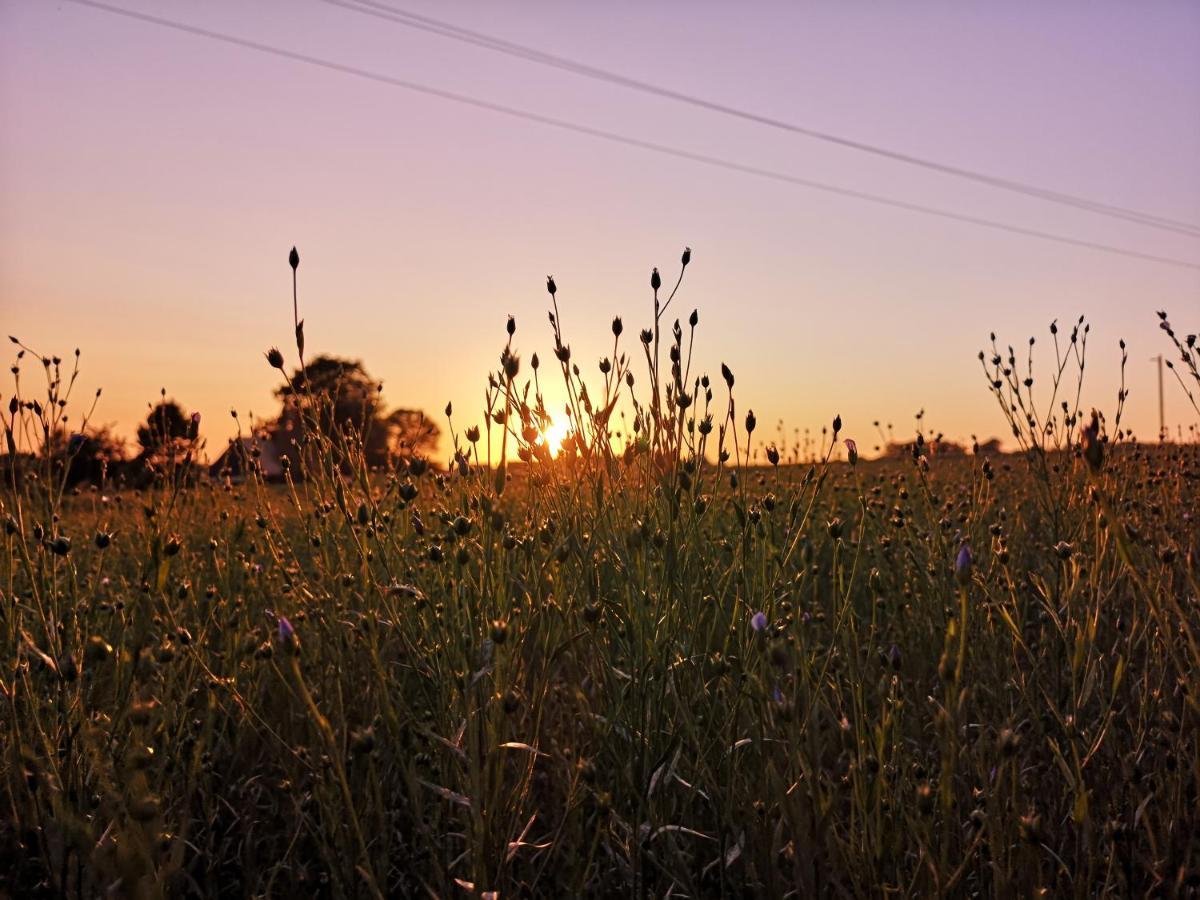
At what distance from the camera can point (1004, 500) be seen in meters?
5.85

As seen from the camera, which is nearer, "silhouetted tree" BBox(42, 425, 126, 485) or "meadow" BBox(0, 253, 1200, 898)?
"meadow" BBox(0, 253, 1200, 898)

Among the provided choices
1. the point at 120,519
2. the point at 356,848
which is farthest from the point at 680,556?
the point at 120,519

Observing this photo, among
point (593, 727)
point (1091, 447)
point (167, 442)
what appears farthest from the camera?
point (167, 442)

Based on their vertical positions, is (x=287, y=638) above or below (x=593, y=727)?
above

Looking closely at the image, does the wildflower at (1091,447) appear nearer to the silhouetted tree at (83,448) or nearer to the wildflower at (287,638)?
the wildflower at (287,638)

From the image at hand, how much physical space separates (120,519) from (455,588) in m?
3.94

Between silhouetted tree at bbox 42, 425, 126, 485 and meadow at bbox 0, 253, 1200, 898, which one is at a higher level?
silhouetted tree at bbox 42, 425, 126, 485

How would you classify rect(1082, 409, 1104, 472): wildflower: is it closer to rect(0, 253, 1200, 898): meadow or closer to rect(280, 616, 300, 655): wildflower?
rect(0, 253, 1200, 898): meadow

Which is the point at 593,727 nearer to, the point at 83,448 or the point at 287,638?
the point at 287,638

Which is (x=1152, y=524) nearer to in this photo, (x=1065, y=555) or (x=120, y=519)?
(x=1065, y=555)


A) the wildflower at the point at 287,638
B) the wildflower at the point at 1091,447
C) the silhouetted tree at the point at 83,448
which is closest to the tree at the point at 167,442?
the silhouetted tree at the point at 83,448

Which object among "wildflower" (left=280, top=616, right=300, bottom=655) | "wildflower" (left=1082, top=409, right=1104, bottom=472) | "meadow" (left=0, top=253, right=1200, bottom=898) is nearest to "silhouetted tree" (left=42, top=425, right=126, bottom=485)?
"meadow" (left=0, top=253, right=1200, bottom=898)

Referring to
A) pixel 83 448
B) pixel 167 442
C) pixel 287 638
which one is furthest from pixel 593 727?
pixel 83 448

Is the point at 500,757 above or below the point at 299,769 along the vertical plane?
above
